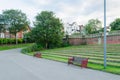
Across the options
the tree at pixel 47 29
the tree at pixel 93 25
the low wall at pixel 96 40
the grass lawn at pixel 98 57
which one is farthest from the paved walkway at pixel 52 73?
the tree at pixel 93 25

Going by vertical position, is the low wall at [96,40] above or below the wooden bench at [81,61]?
above

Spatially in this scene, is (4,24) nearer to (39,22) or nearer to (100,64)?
(39,22)

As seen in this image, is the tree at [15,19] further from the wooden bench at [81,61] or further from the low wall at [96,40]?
the wooden bench at [81,61]

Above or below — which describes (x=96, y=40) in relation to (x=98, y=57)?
above

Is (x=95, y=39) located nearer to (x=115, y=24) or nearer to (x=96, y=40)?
(x=96, y=40)

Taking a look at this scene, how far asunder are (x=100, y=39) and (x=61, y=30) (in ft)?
30.7

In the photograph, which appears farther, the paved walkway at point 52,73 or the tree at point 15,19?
the tree at point 15,19

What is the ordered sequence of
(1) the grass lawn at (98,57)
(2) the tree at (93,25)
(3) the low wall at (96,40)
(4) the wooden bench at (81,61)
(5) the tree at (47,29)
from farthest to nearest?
1. (2) the tree at (93,25)
2. (5) the tree at (47,29)
3. (3) the low wall at (96,40)
4. (4) the wooden bench at (81,61)
5. (1) the grass lawn at (98,57)

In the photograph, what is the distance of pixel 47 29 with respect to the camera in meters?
46.9

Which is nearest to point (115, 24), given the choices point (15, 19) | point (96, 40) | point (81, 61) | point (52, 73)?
point (96, 40)

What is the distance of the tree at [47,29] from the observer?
4659 centimetres

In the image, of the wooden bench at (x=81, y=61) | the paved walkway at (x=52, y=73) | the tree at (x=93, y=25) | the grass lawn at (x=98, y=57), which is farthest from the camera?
the tree at (x=93, y=25)

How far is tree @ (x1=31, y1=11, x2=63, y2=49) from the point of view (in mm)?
46594

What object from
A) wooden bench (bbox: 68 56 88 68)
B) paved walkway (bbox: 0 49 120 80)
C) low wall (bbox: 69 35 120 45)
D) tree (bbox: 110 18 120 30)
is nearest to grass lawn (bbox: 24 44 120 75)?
wooden bench (bbox: 68 56 88 68)
